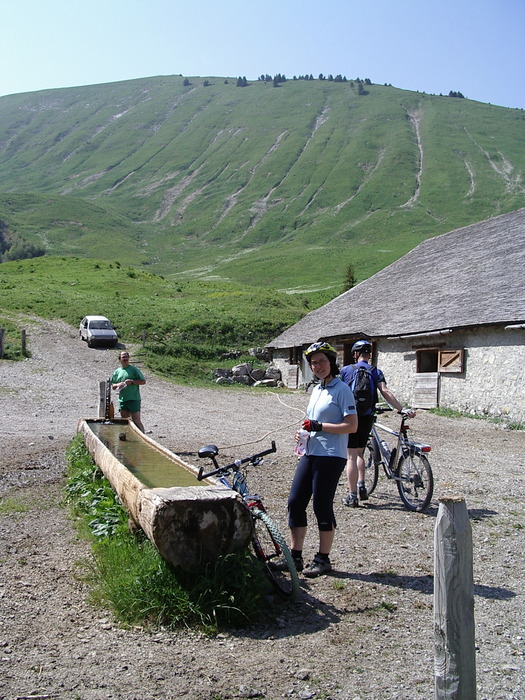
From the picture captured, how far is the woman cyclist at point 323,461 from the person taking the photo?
504 cm

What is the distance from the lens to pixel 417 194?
407ft

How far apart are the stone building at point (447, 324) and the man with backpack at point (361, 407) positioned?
986 centimetres

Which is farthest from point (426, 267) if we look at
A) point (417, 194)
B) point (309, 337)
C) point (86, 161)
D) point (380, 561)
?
point (86, 161)

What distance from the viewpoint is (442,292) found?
2128cm

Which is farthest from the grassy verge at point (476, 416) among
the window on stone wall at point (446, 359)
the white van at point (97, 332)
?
the white van at point (97, 332)

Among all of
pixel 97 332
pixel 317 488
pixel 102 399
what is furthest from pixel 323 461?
pixel 97 332

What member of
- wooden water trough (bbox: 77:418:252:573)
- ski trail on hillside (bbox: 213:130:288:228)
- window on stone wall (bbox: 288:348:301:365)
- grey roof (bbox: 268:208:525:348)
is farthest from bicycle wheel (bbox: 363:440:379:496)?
ski trail on hillside (bbox: 213:130:288:228)

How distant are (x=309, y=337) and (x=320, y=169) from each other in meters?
126

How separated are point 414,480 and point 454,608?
4446 millimetres

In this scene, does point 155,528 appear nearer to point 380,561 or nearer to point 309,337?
point 380,561

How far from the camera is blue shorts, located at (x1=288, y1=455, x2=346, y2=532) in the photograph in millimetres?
5039

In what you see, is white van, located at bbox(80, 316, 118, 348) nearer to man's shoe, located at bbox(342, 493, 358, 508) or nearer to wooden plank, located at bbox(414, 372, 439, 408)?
wooden plank, located at bbox(414, 372, 439, 408)

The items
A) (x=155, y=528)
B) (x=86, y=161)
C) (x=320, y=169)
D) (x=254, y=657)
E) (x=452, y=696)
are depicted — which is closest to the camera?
(x=452, y=696)

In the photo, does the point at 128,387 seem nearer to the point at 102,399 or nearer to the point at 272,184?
the point at 102,399
